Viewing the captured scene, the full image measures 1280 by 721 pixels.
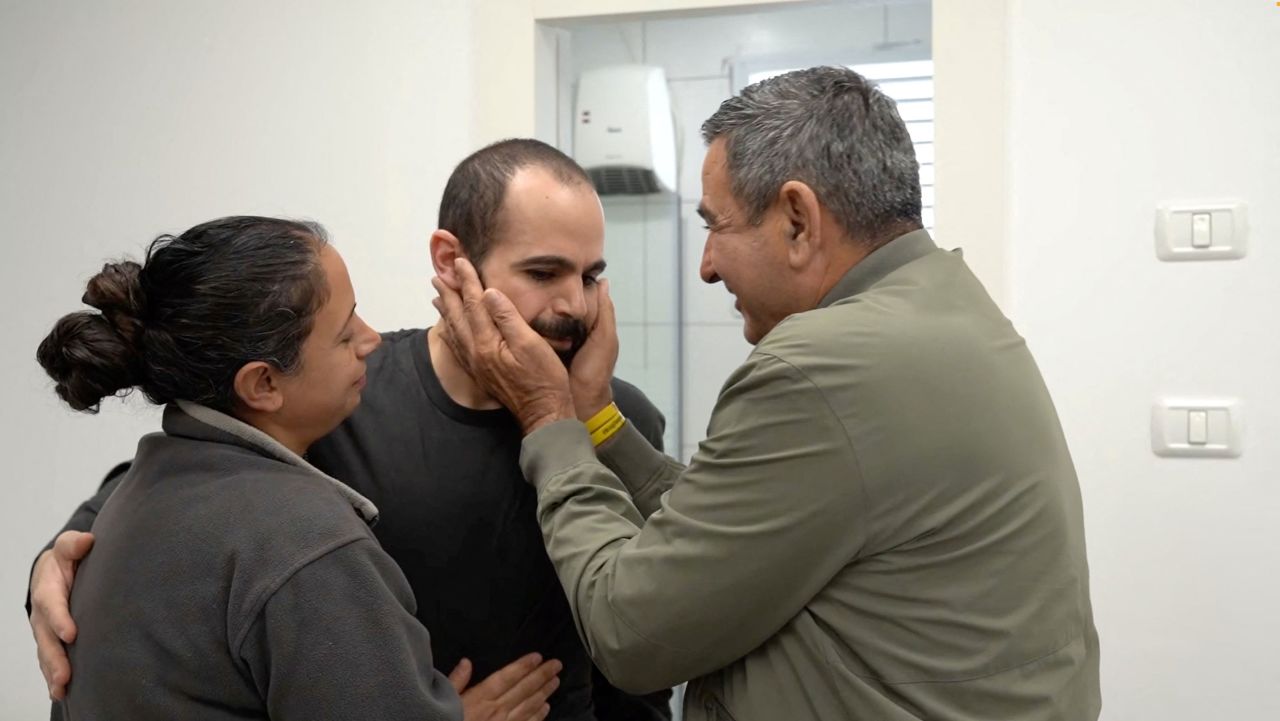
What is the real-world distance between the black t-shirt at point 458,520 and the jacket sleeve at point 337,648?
0.40m

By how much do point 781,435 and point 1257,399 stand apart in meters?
1.29

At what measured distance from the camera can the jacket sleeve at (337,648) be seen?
864 mm

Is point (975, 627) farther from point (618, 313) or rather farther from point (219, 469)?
point (618, 313)

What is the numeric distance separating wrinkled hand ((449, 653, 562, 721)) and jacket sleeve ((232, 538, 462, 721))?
35cm

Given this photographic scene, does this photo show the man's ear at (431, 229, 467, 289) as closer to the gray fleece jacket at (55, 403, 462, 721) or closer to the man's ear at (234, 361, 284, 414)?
the man's ear at (234, 361, 284, 414)

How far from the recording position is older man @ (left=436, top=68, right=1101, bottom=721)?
96 centimetres

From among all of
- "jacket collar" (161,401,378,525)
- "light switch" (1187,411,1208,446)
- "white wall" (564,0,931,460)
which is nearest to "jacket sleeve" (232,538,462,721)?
"jacket collar" (161,401,378,525)

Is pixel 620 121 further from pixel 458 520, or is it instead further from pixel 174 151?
pixel 458 520

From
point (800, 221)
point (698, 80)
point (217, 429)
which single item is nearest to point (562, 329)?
point (800, 221)

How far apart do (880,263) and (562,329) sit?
0.43 meters

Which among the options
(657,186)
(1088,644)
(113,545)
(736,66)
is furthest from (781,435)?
(736,66)

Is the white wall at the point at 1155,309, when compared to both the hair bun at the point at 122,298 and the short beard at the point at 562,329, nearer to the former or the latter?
the short beard at the point at 562,329

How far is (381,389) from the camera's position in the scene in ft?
4.51

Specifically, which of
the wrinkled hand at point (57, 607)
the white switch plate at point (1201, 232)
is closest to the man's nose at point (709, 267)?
the wrinkled hand at point (57, 607)
